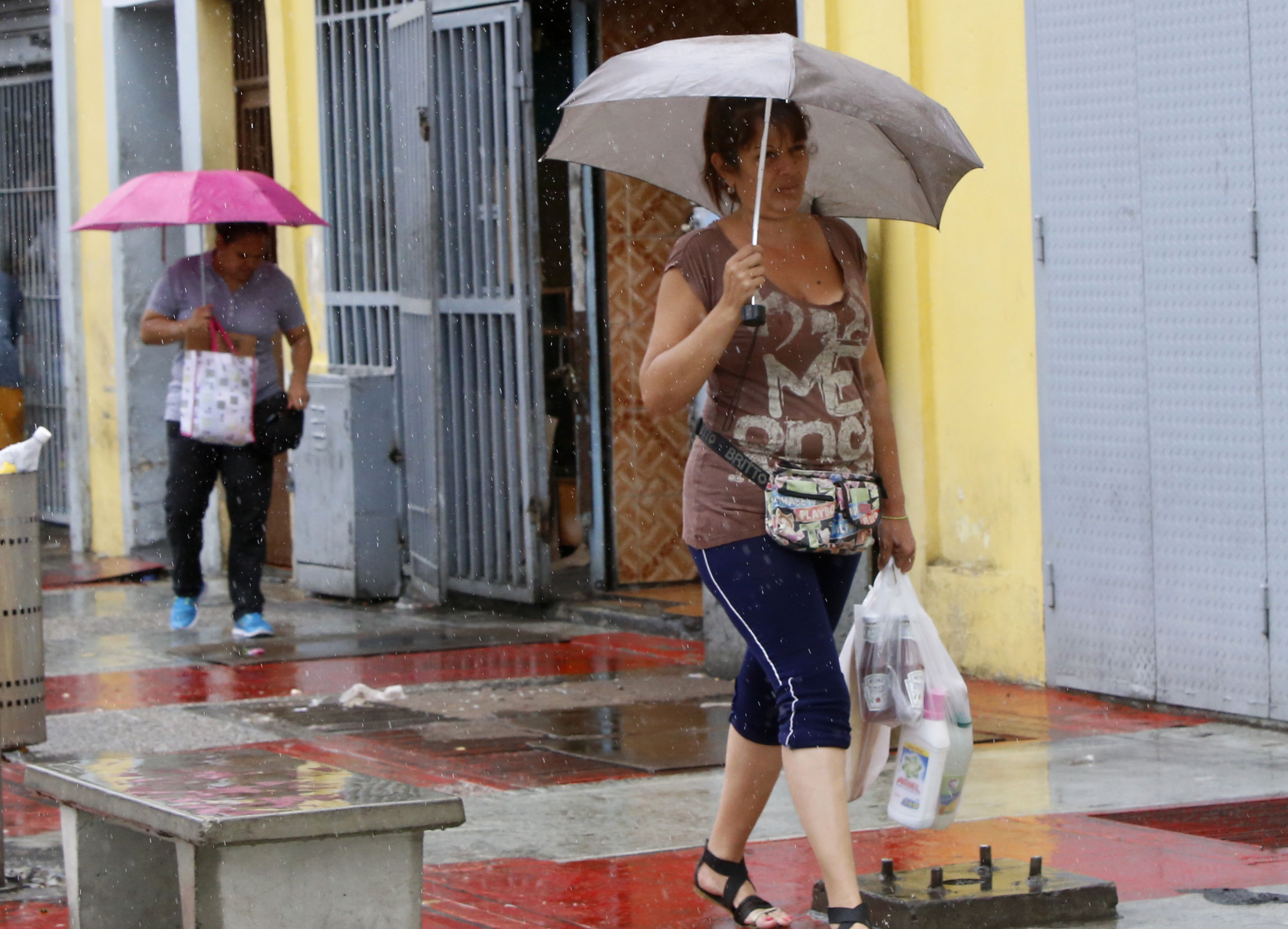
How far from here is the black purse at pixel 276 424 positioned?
31.7 feet

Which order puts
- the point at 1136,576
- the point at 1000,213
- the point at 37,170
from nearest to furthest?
the point at 1136,576 → the point at 1000,213 → the point at 37,170

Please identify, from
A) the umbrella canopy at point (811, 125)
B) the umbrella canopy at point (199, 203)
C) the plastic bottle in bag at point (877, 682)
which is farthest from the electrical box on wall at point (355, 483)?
the plastic bottle in bag at point (877, 682)

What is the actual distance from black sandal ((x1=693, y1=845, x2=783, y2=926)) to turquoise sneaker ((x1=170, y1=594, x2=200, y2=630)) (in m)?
5.93

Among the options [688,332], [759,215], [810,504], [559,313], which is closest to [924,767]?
[810,504]

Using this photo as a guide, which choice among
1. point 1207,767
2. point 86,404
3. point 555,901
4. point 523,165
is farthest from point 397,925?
point 86,404

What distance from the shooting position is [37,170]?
15.6 metres

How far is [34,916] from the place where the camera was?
5.04 metres

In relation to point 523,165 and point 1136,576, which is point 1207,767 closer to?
point 1136,576

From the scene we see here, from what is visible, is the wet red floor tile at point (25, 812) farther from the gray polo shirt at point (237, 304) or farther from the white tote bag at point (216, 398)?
the gray polo shirt at point (237, 304)

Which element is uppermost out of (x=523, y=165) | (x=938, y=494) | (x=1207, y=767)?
(x=523, y=165)

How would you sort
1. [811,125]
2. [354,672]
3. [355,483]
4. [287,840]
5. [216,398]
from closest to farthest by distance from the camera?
[287,840] → [811,125] → [354,672] → [216,398] → [355,483]

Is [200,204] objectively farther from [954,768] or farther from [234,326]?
[954,768]

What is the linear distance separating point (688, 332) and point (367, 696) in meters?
4.14

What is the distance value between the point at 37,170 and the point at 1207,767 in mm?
11399
